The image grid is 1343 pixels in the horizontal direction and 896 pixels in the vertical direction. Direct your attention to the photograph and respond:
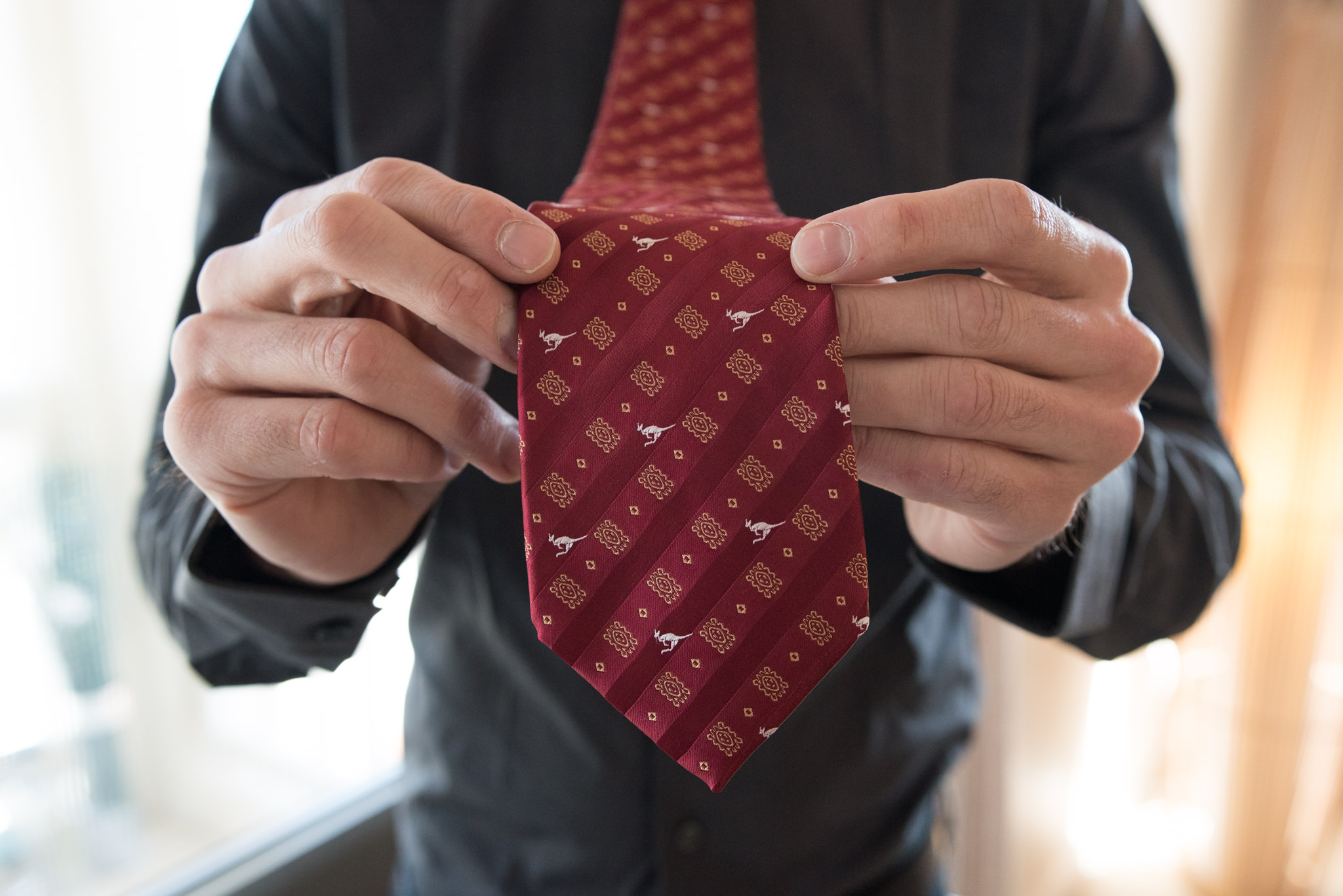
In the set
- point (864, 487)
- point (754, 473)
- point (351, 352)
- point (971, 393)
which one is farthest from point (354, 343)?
point (864, 487)

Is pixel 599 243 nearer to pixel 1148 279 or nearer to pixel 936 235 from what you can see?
pixel 936 235

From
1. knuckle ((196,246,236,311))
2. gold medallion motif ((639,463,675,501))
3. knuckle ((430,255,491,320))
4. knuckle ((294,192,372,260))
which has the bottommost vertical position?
gold medallion motif ((639,463,675,501))

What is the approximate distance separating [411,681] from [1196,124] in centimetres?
204

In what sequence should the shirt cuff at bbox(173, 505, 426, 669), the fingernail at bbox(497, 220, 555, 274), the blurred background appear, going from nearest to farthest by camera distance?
the fingernail at bbox(497, 220, 555, 274) → the shirt cuff at bbox(173, 505, 426, 669) → the blurred background

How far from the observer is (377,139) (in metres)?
0.65

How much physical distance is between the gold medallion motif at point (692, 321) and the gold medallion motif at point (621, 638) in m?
0.15

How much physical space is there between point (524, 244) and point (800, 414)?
0.16 meters

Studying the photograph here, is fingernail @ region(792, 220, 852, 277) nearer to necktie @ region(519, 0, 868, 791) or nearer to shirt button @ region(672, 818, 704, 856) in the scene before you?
necktie @ region(519, 0, 868, 791)

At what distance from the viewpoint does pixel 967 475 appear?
0.43m

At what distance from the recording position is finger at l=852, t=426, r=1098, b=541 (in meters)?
0.43

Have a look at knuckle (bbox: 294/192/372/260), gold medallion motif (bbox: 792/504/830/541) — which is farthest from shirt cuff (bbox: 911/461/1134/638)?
knuckle (bbox: 294/192/372/260)

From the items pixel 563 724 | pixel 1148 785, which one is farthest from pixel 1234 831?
pixel 563 724

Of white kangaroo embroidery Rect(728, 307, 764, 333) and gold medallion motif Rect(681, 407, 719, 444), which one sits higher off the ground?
white kangaroo embroidery Rect(728, 307, 764, 333)

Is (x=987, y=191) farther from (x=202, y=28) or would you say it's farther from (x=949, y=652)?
(x=202, y=28)
